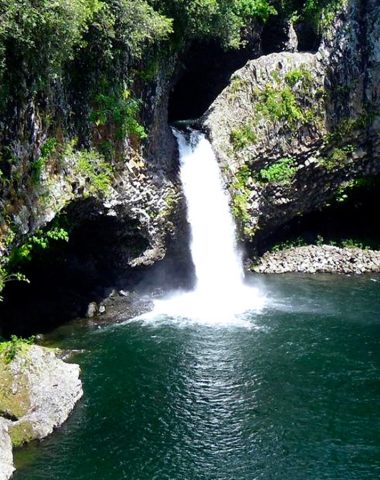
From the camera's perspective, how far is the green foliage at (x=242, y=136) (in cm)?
2741

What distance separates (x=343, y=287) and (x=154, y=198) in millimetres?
Answer: 9630

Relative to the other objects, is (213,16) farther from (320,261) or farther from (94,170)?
(320,261)

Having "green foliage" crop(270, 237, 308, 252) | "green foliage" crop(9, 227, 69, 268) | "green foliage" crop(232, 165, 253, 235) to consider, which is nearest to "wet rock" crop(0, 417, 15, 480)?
"green foliage" crop(9, 227, 69, 268)

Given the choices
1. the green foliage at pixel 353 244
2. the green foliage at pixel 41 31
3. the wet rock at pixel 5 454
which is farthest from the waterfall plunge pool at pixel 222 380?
the green foliage at pixel 41 31

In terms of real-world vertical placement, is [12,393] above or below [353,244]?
above

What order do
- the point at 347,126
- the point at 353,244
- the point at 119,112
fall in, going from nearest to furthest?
the point at 119,112, the point at 347,126, the point at 353,244

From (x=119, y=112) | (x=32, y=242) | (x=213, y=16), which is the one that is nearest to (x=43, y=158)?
(x=32, y=242)

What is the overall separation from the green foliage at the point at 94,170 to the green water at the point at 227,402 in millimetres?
5460

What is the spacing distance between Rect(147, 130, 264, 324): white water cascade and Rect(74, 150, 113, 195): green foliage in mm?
4880

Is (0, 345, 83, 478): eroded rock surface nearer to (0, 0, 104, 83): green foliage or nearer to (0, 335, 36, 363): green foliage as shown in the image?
(0, 335, 36, 363): green foliage

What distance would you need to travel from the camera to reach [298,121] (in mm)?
28469

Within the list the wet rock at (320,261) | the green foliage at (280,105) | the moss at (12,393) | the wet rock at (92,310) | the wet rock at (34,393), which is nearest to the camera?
the wet rock at (34,393)

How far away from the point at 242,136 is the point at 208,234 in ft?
15.8

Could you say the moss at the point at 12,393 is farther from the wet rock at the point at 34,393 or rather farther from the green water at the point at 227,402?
the green water at the point at 227,402
